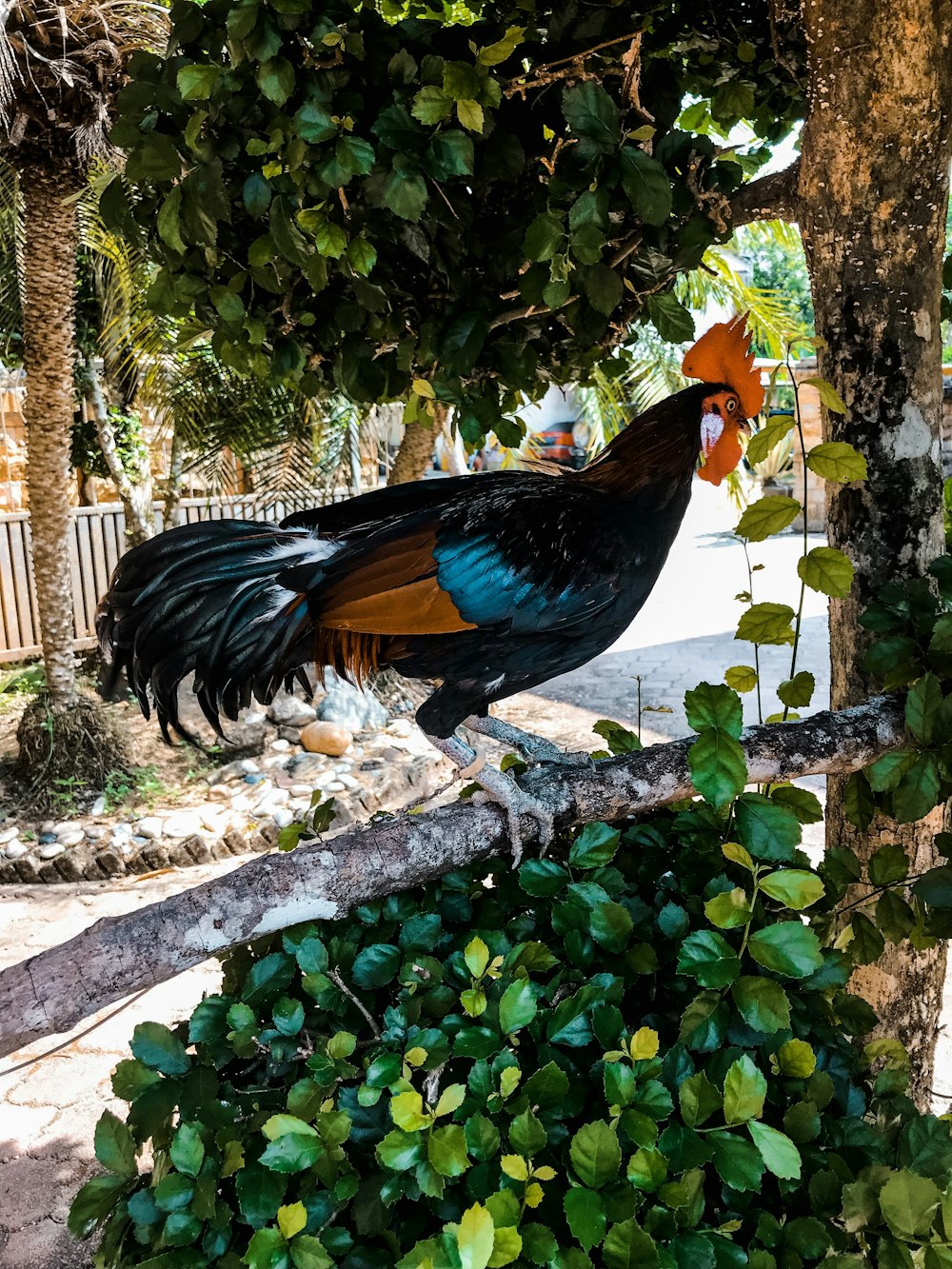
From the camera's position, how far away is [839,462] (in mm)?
1546

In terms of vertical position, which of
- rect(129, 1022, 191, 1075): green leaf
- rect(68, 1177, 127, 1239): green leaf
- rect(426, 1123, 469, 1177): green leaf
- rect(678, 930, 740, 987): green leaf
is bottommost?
rect(68, 1177, 127, 1239): green leaf

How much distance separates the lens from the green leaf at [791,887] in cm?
124

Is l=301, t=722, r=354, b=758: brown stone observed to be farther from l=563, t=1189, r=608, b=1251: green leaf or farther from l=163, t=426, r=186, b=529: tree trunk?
l=563, t=1189, r=608, b=1251: green leaf

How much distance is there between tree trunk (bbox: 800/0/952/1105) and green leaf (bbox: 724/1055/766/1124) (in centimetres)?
91

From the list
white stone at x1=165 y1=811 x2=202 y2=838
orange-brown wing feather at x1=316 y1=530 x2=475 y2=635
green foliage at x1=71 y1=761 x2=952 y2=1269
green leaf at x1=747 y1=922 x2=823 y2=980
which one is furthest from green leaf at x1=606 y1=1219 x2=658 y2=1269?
white stone at x1=165 y1=811 x2=202 y2=838

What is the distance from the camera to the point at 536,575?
5.49 ft

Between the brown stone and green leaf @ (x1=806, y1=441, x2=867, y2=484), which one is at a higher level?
green leaf @ (x1=806, y1=441, x2=867, y2=484)

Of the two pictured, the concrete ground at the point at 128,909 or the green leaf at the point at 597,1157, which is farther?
the concrete ground at the point at 128,909

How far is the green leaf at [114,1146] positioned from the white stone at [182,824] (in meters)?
4.10

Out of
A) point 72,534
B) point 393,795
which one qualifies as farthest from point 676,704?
point 72,534

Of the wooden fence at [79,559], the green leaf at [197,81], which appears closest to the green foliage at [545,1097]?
the green leaf at [197,81]

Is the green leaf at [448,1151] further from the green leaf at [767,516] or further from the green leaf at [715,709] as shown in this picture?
the green leaf at [767,516]

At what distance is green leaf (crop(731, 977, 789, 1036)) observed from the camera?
3.91ft

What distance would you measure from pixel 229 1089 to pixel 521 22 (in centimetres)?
175
